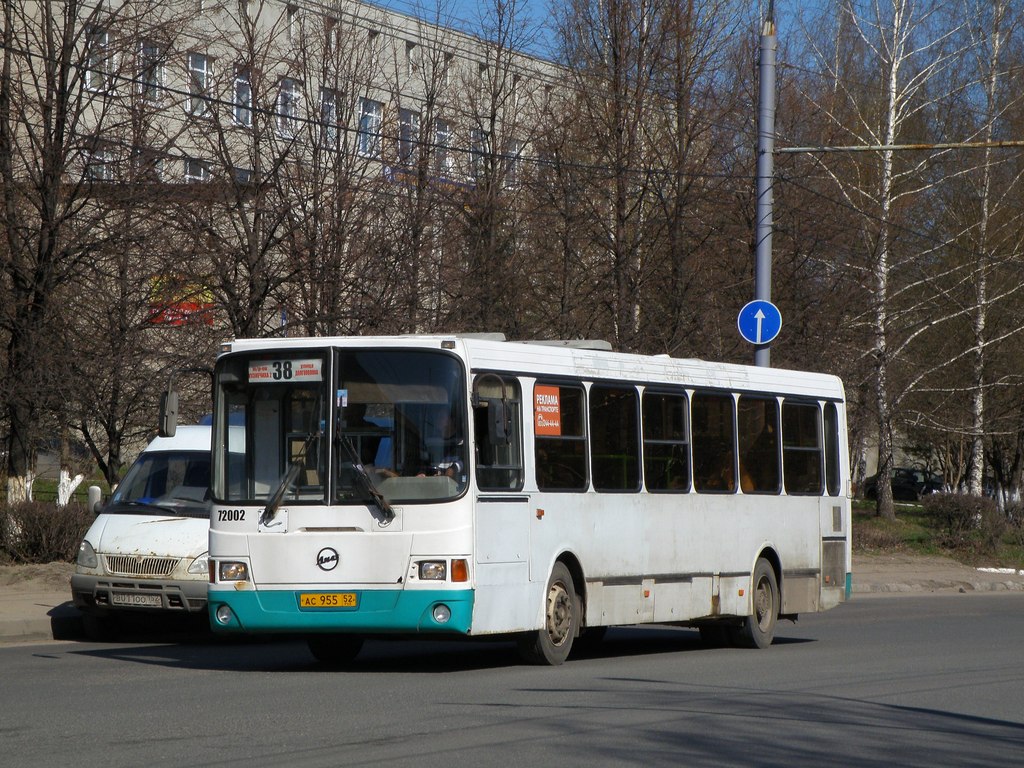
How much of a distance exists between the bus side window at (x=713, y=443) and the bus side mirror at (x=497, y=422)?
10.7ft

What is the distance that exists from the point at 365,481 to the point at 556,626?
2.15m

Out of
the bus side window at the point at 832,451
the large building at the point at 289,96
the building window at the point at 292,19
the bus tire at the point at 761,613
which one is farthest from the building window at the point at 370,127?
the bus tire at the point at 761,613

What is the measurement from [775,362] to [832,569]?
1211 centimetres

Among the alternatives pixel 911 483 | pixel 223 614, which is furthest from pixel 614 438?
pixel 911 483

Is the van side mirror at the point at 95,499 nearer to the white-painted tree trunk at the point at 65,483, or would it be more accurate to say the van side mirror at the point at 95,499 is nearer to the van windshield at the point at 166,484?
the van windshield at the point at 166,484

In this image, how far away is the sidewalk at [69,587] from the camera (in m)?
15.9

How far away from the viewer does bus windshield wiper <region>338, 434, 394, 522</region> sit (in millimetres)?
12133

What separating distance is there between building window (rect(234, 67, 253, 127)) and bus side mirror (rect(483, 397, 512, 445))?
12.0 metres

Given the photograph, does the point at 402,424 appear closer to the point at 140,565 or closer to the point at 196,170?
the point at 140,565

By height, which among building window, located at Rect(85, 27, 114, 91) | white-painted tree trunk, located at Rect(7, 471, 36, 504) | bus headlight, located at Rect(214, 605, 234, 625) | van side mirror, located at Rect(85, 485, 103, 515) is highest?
building window, located at Rect(85, 27, 114, 91)

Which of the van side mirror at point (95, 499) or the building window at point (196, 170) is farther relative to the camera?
the building window at point (196, 170)

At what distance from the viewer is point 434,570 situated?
12031 millimetres

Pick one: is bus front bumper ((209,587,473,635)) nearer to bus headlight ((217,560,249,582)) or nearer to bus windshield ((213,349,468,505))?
bus headlight ((217,560,249,582))

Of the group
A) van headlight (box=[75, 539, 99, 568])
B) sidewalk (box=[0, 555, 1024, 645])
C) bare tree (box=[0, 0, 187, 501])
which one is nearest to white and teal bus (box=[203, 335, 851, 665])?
van headlight (box=[75, 539, 99, 568])
